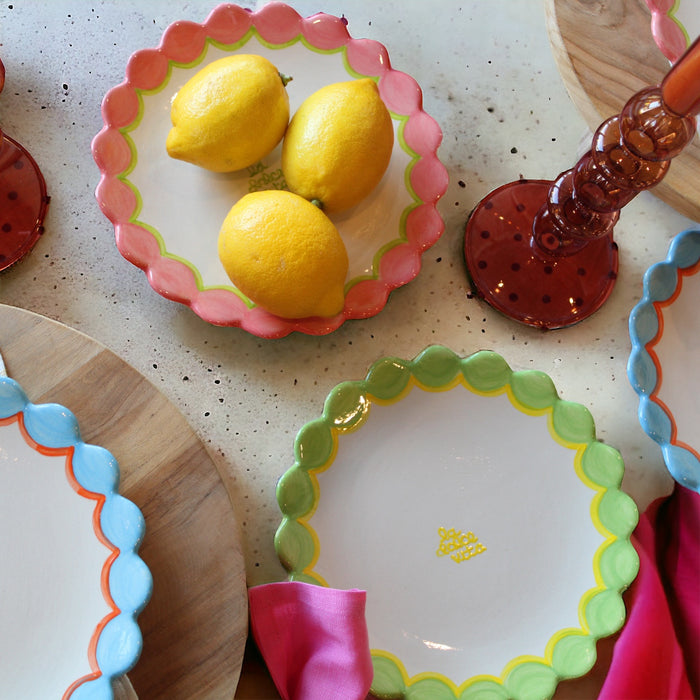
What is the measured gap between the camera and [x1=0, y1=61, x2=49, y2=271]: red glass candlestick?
0.64 m

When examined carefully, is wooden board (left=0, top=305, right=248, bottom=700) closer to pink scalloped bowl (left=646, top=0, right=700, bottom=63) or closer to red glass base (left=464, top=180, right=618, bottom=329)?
red glass base (left=464, top=180, right=618, bottom=329)

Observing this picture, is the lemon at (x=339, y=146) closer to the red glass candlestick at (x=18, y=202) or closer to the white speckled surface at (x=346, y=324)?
the white speckled surface at (x=346, y=324)

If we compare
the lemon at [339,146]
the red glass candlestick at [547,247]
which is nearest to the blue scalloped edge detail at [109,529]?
the lemon at [339,146]

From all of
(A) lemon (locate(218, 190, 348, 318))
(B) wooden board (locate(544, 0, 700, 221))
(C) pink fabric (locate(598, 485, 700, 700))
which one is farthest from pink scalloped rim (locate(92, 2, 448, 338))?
(C) pink fabric (locate(598, 485, 700, 700))

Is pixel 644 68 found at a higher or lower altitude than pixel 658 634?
higher

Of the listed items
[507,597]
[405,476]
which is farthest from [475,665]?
[405,476]

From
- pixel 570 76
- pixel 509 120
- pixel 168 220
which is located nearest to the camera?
pixel 570 76

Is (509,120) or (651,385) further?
(509,120)

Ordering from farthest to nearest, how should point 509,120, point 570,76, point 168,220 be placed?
point 509,120 → point 168,220 → point 570,76

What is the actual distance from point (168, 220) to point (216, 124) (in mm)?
101

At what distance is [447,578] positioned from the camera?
612 millimetres

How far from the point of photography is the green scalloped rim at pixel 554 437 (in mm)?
577

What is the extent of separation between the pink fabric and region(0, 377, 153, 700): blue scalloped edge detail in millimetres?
394

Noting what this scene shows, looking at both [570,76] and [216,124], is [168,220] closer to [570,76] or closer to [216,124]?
[216,124]
